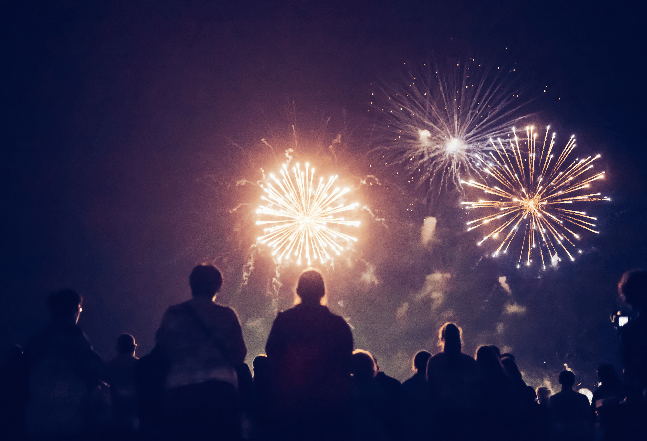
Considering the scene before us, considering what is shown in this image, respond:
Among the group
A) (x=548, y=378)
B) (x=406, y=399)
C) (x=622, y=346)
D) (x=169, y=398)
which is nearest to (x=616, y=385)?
(x=622, y=346)

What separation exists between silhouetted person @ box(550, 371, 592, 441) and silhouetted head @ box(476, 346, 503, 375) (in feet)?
4.84

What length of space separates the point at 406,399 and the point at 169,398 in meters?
2.58

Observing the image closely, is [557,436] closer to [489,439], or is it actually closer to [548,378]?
[489,439]

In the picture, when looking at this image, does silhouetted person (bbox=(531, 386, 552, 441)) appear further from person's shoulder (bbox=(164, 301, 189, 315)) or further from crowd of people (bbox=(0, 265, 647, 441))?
person's shoulder (bbox=(164, 301, 189, 315))

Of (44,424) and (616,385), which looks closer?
(44,424)

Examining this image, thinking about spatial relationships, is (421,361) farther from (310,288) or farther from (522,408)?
(310,288)

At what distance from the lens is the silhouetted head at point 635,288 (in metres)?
4.39

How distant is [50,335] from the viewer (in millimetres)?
4246

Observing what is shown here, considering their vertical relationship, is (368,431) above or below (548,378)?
A: below

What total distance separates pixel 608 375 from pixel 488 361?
2.10 metres

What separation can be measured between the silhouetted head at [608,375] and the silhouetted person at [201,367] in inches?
185

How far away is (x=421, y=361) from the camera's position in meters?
5.66

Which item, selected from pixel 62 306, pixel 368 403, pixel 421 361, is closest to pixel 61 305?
pixel 62 306

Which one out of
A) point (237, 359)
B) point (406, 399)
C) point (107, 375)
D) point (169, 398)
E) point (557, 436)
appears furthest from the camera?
point (557, 436)
